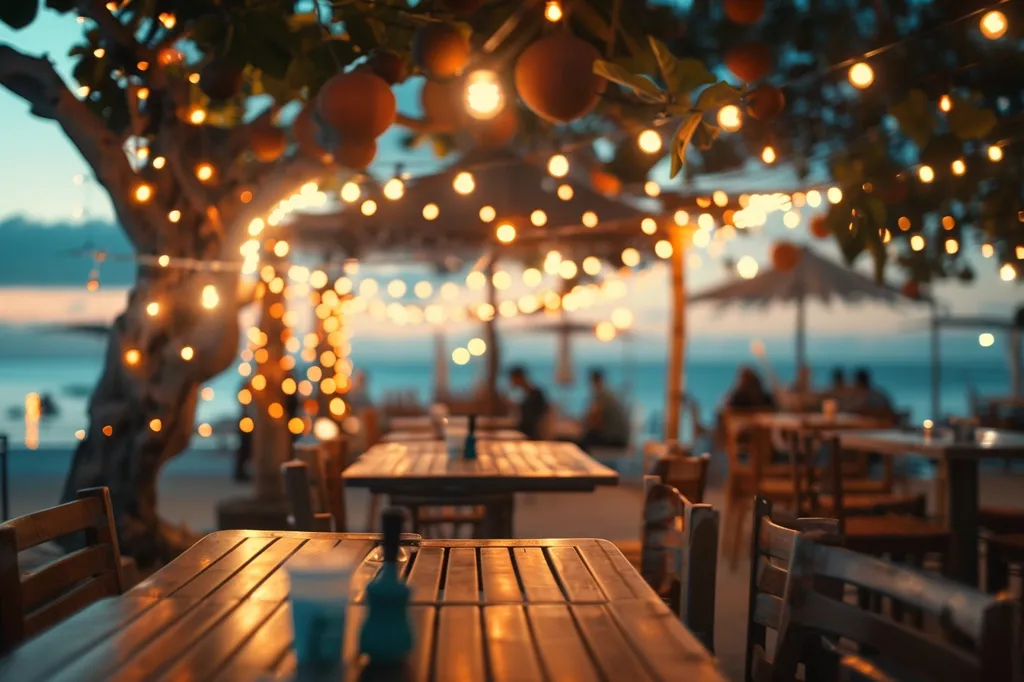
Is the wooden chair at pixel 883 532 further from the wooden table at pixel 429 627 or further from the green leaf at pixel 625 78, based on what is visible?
the wooden table at pixel 429 627

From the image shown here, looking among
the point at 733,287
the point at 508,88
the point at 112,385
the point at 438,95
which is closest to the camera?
the point at 438,95

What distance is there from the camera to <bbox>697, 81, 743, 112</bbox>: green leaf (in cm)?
261

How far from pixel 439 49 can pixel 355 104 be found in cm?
31

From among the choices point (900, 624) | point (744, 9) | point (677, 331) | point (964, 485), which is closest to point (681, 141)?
point (744, 9)

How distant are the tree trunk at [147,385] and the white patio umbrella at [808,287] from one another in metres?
6.57

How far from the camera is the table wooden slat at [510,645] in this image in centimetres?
127

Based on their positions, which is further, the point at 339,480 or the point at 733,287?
the point at 733,287

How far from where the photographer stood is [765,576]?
197cm

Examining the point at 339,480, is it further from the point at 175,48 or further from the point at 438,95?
the point at 175,48

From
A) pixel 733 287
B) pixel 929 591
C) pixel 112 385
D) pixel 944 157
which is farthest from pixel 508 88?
pixel 733 287

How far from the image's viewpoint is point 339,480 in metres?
3.47

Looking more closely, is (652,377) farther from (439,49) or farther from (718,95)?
(718,95)

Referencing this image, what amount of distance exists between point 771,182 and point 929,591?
6.00m

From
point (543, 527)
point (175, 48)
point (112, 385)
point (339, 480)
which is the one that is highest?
point (175, 48)
